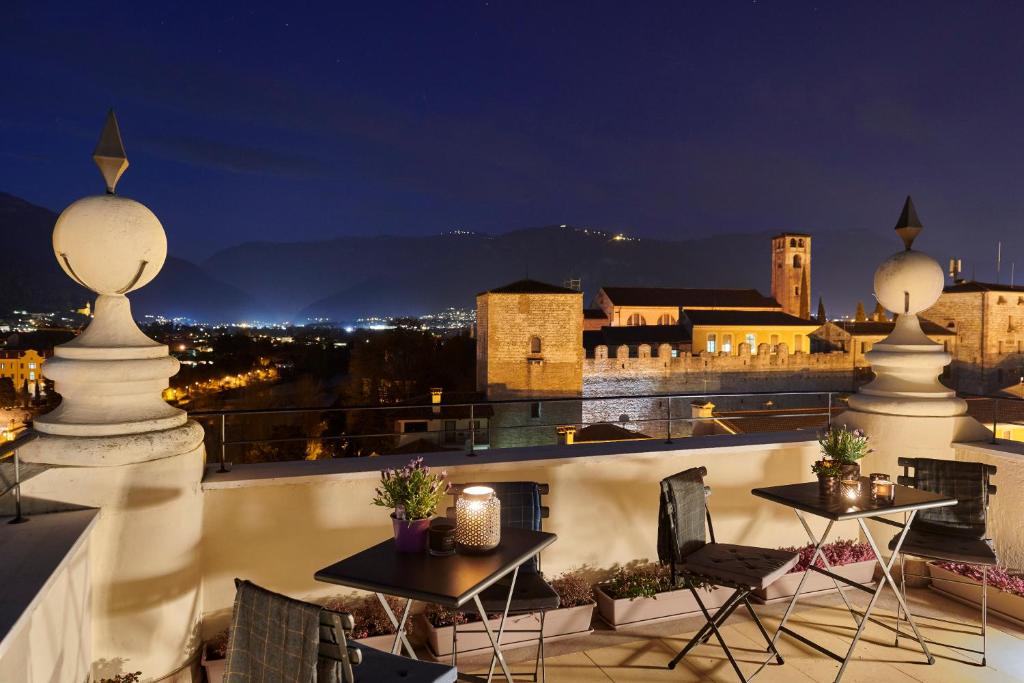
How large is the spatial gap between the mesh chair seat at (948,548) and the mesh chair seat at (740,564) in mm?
619

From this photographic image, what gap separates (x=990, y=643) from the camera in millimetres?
3121

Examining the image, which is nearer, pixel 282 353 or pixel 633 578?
pixel 633 578

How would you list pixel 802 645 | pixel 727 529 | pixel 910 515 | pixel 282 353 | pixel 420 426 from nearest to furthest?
pixel 910 515 < pixel 802 645 < pixel 727 529 < pixel 420 426 < pixel 282 353

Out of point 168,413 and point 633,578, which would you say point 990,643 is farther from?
point 168,413

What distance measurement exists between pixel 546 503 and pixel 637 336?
103ft

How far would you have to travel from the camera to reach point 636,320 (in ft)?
133

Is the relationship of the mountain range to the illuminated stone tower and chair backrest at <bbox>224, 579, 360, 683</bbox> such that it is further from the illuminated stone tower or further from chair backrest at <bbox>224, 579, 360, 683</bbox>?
chair backrest at <bbox>224, 579, 360, 683</bbox>

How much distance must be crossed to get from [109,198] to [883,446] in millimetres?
4307

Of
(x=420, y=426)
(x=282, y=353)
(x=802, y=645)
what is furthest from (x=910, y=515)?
(x=282, y=353)

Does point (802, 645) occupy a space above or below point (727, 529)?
below

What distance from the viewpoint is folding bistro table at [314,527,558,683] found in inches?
72.1

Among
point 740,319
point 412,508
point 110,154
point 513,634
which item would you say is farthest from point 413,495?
point 740,319

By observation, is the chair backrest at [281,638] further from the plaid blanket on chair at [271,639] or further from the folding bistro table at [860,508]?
the folding bistro table at [860,508]

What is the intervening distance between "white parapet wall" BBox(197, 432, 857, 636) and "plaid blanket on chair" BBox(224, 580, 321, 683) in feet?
4.84
